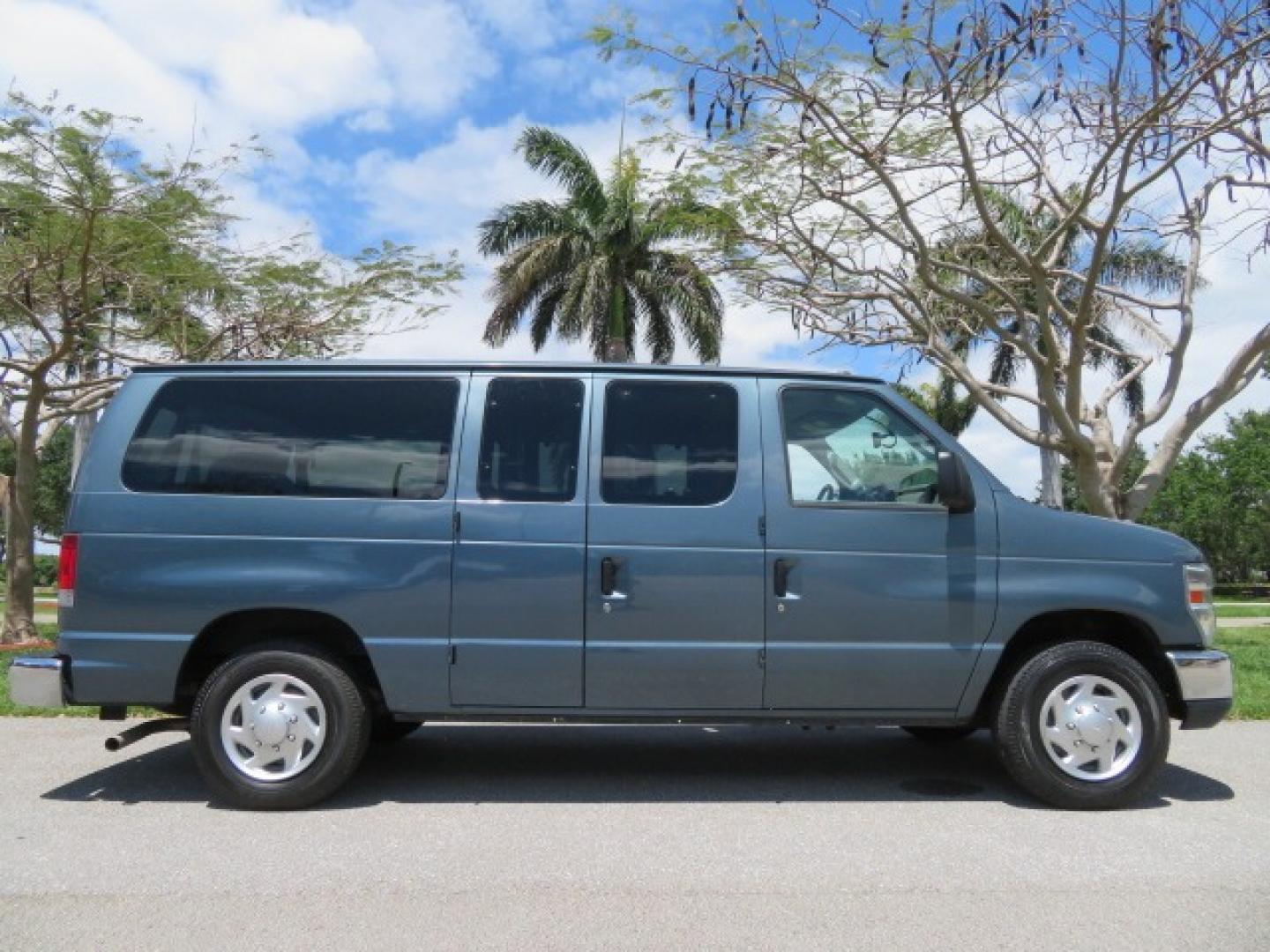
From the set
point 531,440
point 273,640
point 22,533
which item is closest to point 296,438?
point 273,640

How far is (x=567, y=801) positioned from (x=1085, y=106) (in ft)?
29.8

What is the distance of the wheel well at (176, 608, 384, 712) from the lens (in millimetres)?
5535

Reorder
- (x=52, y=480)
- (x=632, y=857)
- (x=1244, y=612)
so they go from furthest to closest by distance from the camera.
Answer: (x=52, y=480) < (x=1244, y=612) < (x=632, y=857)

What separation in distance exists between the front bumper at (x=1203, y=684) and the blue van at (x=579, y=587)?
0.04ft

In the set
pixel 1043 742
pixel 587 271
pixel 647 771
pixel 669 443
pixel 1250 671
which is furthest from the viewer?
pixel 587 271

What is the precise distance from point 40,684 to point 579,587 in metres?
2.65

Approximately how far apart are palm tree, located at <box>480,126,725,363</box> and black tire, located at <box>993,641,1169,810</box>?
67.9 feet

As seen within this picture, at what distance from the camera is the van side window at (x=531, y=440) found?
5.55 meters

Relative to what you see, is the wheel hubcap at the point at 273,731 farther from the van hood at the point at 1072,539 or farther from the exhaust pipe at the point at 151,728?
the van hood at the point at 1072,539

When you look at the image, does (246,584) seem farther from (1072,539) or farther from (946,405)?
(946,405)

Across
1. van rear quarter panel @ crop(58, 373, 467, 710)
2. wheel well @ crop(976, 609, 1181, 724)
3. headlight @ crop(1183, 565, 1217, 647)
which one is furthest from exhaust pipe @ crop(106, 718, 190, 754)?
headlight @ crop(1183, 565, 1217, 647)

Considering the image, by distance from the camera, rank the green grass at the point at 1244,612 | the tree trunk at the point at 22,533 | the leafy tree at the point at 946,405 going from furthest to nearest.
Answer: the leafy tree at the point at 946,405 → the green grass at the point at 1244,612 → the tree trunk at the point at 22,533

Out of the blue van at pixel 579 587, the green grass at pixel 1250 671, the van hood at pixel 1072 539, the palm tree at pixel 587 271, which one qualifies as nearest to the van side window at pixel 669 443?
the blue van at pixel 579 587

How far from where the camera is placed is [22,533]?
15.0 m
